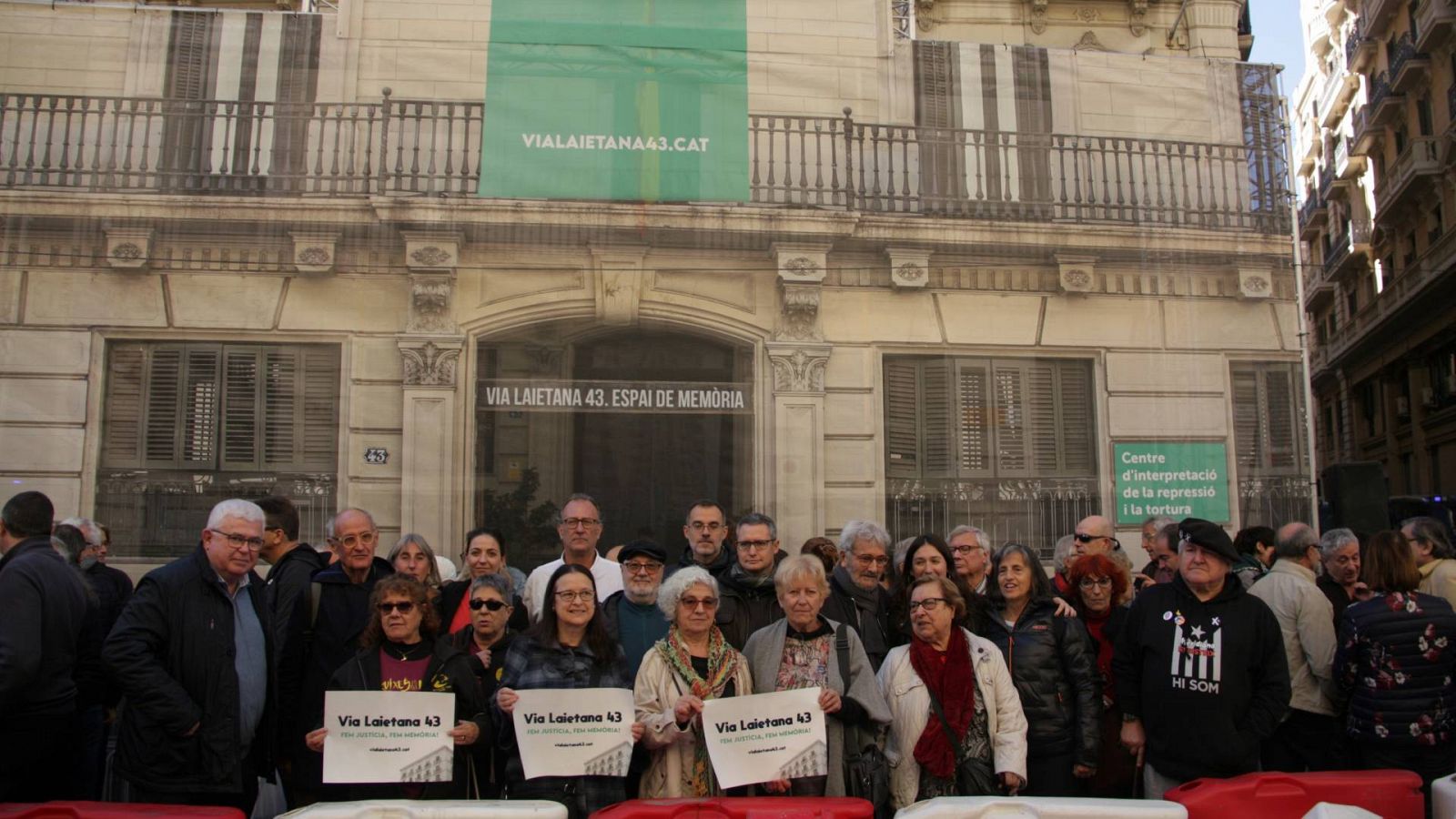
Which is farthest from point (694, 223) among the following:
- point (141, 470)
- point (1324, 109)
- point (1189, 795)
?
point (1324, 109)

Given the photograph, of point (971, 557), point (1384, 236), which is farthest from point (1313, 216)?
point (971, 557)

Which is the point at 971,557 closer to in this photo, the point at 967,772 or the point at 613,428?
the point at 967,772

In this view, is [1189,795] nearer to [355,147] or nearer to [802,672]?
[802,672]

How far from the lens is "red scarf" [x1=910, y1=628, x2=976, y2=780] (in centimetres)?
375

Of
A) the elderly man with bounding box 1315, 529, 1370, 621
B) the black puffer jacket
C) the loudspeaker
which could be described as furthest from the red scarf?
the loudspeaker

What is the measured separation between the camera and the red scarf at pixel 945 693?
375 cm

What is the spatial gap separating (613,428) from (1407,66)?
23653 mm

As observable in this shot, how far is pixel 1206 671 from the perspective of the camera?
395 cm

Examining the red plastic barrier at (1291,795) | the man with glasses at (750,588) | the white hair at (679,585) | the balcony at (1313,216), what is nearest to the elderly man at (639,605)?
the man with glasses at (750,588)

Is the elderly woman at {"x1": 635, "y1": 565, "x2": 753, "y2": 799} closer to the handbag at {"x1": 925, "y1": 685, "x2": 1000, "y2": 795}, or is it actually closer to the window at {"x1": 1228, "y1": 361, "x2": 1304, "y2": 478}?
the handbag at {"x1": 925, "y1": 685, "x2": 1000, "y2": 795}

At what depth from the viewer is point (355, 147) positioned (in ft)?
23.5

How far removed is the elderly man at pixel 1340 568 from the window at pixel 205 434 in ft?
19.0

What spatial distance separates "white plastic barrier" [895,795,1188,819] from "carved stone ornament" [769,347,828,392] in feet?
14.2

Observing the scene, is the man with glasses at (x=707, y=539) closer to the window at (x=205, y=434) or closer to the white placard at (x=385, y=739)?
the white placard at (x=385, y=739)
